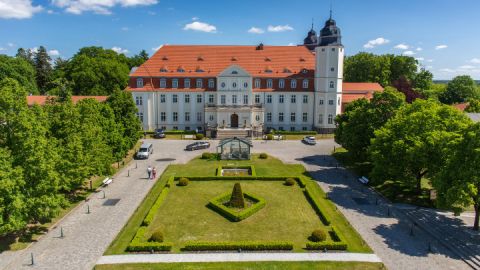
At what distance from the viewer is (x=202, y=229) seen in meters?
27.0

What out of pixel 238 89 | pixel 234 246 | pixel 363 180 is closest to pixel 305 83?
pixel 238 89

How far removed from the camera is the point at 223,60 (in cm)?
6775

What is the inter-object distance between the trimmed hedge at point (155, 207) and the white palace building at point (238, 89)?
29.0 meters

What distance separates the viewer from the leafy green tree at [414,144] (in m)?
30.5

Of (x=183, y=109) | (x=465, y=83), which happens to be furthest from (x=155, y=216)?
(x=465, y=83)

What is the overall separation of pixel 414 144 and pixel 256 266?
59.6ft

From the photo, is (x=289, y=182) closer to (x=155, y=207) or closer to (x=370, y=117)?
(x=370, y=117)

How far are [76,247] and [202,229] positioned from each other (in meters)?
8.28

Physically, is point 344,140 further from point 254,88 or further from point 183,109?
point 183,109

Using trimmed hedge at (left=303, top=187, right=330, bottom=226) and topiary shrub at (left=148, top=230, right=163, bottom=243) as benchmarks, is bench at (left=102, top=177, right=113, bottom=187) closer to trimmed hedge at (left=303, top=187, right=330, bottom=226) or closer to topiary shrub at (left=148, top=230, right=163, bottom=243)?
topiary shrub at (left=148, top=230, right=163, bottom=243)

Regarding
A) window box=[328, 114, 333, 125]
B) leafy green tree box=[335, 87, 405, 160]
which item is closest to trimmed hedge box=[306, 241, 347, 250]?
leafy green tree box=[335, 87, 405, 160]

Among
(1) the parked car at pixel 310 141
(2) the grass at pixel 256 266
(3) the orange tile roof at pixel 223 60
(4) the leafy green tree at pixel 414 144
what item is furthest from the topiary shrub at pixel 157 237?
(3) the orange tile roof at pixel 223 60

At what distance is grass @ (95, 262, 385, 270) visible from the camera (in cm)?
Answer: 2173

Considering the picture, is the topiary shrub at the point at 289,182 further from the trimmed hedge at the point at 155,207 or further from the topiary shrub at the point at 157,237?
the topiary shrub at the point at 157,237
